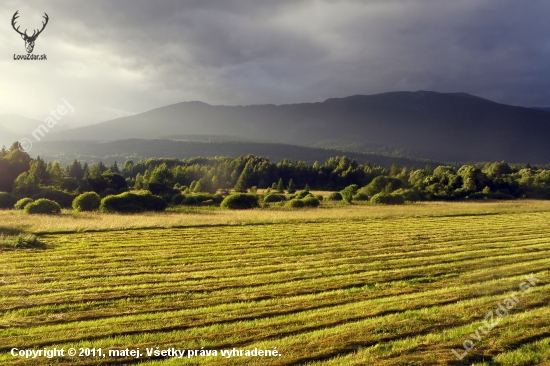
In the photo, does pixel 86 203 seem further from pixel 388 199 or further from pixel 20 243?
pixel 388 199

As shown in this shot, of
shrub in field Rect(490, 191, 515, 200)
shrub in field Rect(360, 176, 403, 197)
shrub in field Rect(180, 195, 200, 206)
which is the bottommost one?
shrub in field Rect(180, 195, 200, 206)

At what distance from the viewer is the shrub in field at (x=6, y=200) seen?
3971 cm

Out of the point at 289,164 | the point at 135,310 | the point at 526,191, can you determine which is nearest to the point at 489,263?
the point at 135,310

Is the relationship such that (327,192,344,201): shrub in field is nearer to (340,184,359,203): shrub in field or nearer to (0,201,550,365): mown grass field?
(340,184,359,203): shrub in field

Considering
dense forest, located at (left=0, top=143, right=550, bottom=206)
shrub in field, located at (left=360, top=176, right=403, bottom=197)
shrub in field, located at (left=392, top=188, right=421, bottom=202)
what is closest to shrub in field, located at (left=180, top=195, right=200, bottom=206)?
dense forest, located at (left=0, top=143, right=550, bottom=206)

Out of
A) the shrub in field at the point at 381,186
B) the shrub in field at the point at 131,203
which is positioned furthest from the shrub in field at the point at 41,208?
the shrub in field at the point at 381,186

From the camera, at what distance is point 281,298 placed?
32.3ft

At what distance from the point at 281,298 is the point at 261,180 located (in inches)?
3413

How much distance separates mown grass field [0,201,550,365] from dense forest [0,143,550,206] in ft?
118

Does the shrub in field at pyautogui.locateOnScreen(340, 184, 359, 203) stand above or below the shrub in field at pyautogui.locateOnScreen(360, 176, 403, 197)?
below

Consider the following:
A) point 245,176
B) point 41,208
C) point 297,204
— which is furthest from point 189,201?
point 245,176

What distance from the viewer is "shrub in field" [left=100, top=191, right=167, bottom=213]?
35125 mm

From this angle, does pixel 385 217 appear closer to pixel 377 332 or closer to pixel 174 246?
pixel 174 246

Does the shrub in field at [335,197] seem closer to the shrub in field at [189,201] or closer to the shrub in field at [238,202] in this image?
the shrub in field at [238,202]
